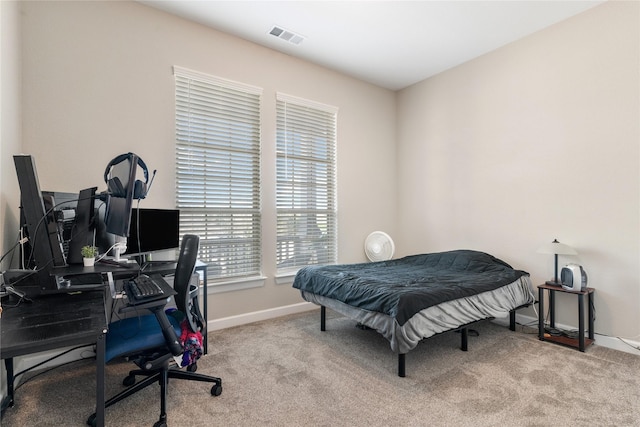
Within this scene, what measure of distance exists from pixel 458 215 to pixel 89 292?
12.7ft

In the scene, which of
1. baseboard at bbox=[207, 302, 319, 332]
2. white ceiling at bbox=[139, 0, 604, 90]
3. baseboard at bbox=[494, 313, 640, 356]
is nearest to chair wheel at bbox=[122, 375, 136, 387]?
baseboard at bbox=[207, 302, 319, 332]

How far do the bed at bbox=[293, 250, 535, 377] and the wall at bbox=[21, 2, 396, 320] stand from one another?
1033mm

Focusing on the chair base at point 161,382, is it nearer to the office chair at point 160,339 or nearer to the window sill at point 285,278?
the office chair at point 160,339

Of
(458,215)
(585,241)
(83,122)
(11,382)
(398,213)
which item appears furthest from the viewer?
(398,213)

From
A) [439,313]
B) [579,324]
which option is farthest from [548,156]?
[439,313]

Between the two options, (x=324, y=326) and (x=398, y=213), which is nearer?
(x=324, y=326)

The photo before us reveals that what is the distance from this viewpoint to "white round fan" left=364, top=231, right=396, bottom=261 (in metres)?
4.15

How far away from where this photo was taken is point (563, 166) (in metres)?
3.14

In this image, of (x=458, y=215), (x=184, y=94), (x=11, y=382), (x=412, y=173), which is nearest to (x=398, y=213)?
(x=412, y=173)

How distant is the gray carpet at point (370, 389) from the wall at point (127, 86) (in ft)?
3.63

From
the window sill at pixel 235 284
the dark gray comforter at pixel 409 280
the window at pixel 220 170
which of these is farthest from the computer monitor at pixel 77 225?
the dark gray comforter at pixel 409 280

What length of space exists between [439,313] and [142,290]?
6.60ft

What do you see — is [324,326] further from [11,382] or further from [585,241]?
[585,241]

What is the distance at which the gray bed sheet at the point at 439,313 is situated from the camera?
2191 millimetres
